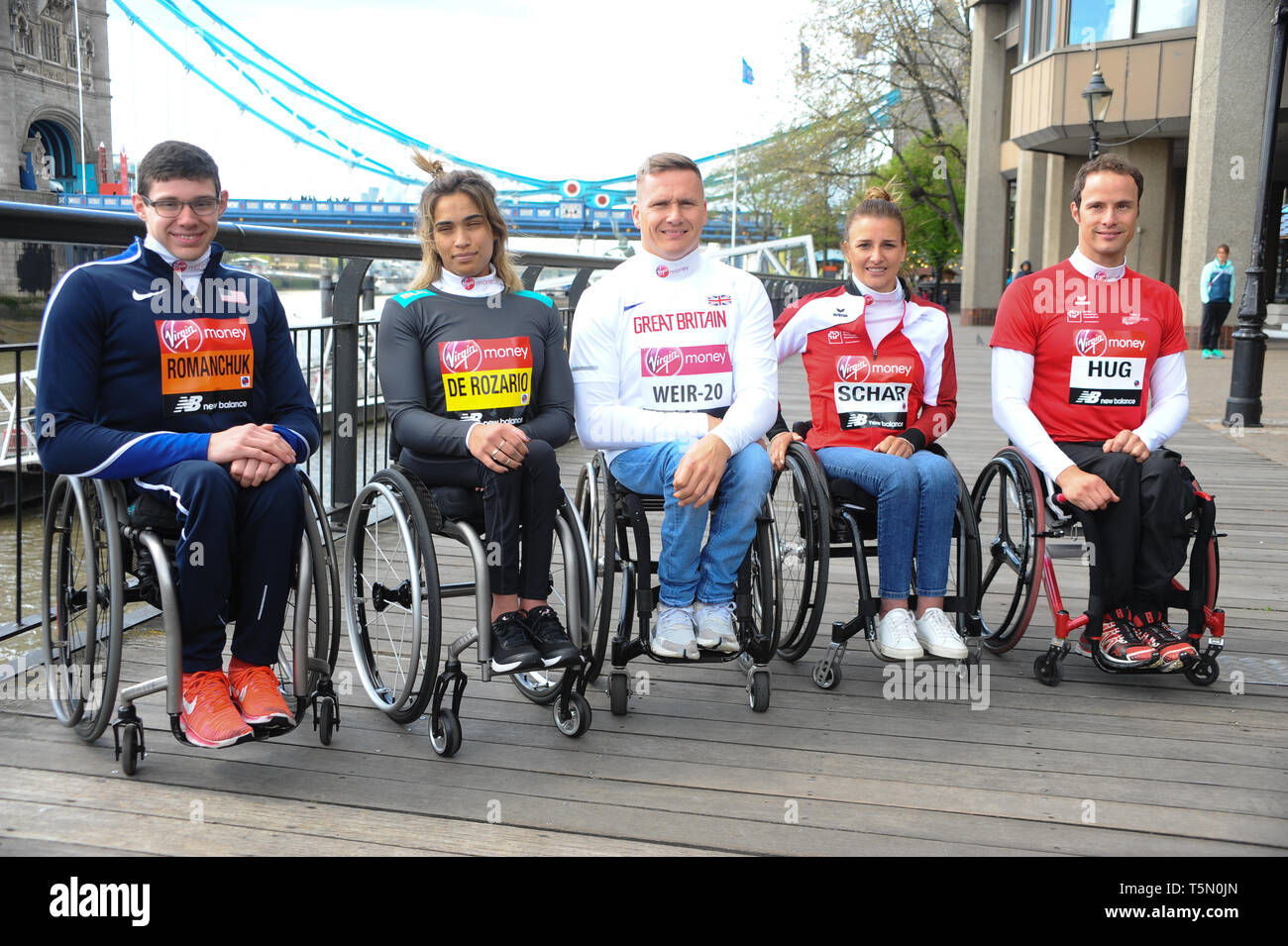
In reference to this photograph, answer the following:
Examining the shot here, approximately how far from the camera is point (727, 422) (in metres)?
2.92

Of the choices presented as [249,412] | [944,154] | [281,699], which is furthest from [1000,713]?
[944,154]

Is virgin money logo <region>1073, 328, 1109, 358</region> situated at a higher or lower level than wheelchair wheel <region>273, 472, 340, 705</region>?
higher

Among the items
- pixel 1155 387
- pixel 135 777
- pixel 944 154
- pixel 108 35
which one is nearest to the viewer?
pixel 135 777

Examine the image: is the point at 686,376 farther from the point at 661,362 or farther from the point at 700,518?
the point at 700,518

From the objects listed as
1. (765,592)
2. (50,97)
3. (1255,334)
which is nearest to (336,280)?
(765,592)

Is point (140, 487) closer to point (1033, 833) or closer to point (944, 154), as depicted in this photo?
point (1033, 833)

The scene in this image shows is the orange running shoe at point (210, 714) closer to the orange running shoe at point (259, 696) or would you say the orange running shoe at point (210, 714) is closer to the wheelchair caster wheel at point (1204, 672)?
the orange running shoe at point (259, 696)

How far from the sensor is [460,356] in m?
2.79

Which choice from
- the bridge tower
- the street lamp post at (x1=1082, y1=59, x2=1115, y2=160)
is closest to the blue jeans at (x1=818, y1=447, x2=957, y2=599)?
the street lamp post at (x1=1082, y1=59, x2=1115, y2=160)

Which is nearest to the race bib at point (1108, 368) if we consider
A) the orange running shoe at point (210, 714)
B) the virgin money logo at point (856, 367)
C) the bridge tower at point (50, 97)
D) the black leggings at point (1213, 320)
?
the virgin money logo at point (856, 367)

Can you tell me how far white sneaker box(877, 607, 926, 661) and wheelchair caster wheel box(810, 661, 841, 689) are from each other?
0.49 feet

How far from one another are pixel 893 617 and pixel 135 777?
6.01ft

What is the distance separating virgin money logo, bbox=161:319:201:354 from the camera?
8.39 ft

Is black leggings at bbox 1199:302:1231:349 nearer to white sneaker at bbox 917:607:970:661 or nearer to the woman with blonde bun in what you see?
white sneaker at bbox 917:607:970:661
